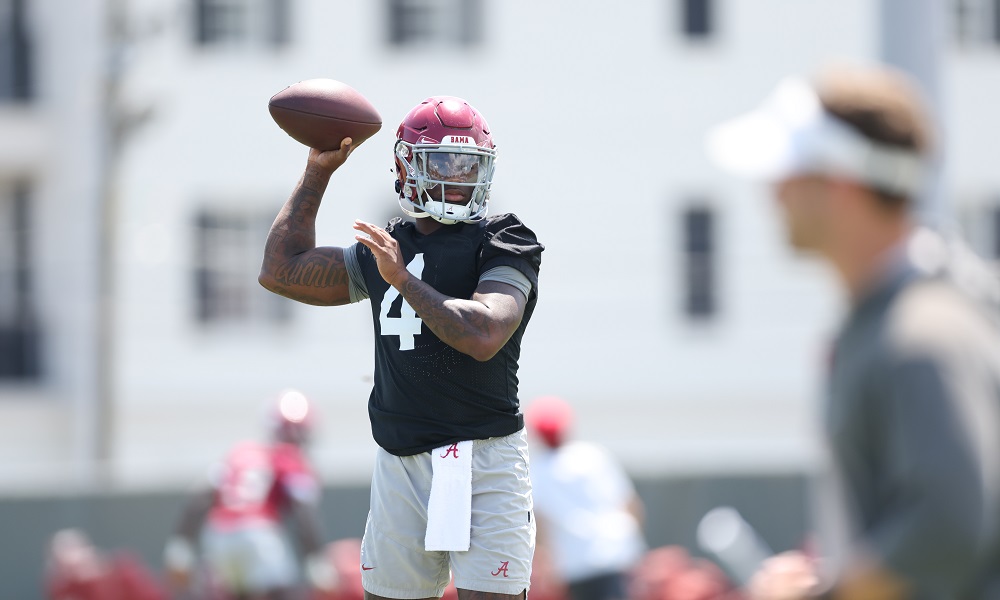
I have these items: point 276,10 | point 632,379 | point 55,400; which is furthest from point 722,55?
point 55,400

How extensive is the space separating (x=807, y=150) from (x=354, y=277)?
6.90 feet

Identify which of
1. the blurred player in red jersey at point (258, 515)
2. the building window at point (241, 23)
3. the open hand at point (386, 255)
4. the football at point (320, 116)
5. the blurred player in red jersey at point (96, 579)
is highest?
the building window at point (241, 23)

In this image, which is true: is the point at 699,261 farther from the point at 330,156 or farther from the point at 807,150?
the point at 807,150

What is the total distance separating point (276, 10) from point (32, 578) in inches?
376

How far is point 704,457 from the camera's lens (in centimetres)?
1870

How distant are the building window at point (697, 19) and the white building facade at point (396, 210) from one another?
0.09 ft

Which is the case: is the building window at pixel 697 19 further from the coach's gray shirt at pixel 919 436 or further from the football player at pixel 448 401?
the coach's gray shirt at pixel 919 436

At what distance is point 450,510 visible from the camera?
4168mm

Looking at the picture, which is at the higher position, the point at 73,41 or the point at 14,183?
the point at 73,41

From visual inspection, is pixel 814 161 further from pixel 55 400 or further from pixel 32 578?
pixel 55 400

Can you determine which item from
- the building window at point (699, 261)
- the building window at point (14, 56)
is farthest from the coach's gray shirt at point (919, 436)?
the building window at point (14, 56)

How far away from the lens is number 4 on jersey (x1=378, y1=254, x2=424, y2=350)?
4.25m

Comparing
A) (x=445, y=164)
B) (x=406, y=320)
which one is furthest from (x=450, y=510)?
(x=445, y=164)

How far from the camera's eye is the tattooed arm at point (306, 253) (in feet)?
14.6
